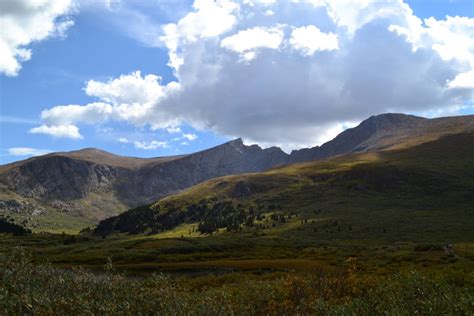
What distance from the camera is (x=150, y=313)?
1154 centimetres

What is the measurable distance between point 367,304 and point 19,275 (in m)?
10.4

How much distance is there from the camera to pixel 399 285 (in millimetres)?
17031

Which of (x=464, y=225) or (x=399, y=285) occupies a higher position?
(x=399, y=285)

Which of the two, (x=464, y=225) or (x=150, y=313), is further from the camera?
(x=464, y=225)

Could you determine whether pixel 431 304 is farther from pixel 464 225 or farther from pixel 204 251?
pixel 464 225

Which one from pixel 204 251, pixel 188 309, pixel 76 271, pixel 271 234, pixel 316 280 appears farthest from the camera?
pixel 271 234

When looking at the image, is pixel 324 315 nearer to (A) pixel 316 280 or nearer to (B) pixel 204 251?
(A) pixel 316 280

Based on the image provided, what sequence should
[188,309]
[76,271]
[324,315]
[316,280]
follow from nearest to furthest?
[188,309], [324,315], [76,271], [316,280]

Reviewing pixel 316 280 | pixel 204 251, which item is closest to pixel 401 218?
Result: pixel 204 251

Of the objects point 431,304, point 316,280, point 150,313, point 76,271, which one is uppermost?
point 76,271

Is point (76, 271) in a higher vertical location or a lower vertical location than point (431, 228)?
higher

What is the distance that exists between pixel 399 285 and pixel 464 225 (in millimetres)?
174734

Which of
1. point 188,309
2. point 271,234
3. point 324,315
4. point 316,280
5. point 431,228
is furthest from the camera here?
point 271,234

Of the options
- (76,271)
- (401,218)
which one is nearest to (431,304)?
(76,271)
